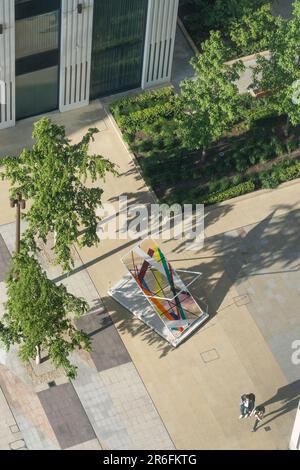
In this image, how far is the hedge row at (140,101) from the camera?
7300 centimetres

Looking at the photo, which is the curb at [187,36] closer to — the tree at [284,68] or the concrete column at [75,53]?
the concrete column at [75,53]

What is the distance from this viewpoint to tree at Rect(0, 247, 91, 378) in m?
56.7

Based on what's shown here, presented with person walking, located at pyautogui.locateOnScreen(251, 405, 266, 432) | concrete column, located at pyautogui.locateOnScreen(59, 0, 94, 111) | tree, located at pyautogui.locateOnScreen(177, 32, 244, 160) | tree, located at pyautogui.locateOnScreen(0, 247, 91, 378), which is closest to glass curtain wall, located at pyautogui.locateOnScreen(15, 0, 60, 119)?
concrete column, located at pyautogui.locateOnScreen(59, 0, 94, 111)

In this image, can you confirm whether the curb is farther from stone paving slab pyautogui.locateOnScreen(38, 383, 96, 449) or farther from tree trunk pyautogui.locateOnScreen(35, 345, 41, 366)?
stone paving slab pyautogui.locateOnScreen(38, 383, 96, 449)

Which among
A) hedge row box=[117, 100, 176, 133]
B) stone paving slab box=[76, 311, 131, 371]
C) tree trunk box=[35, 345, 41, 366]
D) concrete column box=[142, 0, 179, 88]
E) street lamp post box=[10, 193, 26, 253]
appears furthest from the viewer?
hedge row box=[117, 100, 176, 133]

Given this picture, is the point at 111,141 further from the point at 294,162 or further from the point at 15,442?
the point at 15,442

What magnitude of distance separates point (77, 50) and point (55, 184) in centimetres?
1298

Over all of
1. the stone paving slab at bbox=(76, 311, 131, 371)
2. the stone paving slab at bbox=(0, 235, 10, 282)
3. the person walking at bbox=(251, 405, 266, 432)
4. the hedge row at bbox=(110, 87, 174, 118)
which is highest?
the hedge row at bbox=(110, 87, 174, 118)

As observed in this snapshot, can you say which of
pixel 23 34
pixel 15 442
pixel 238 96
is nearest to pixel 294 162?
pixel 238 96

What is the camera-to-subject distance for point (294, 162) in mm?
72188

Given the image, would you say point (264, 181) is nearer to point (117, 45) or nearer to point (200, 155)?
point (200, 155)

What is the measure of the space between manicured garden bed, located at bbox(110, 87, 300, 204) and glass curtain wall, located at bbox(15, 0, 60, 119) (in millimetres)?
4177

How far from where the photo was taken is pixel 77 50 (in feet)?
230

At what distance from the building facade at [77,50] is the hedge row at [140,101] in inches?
39.5
